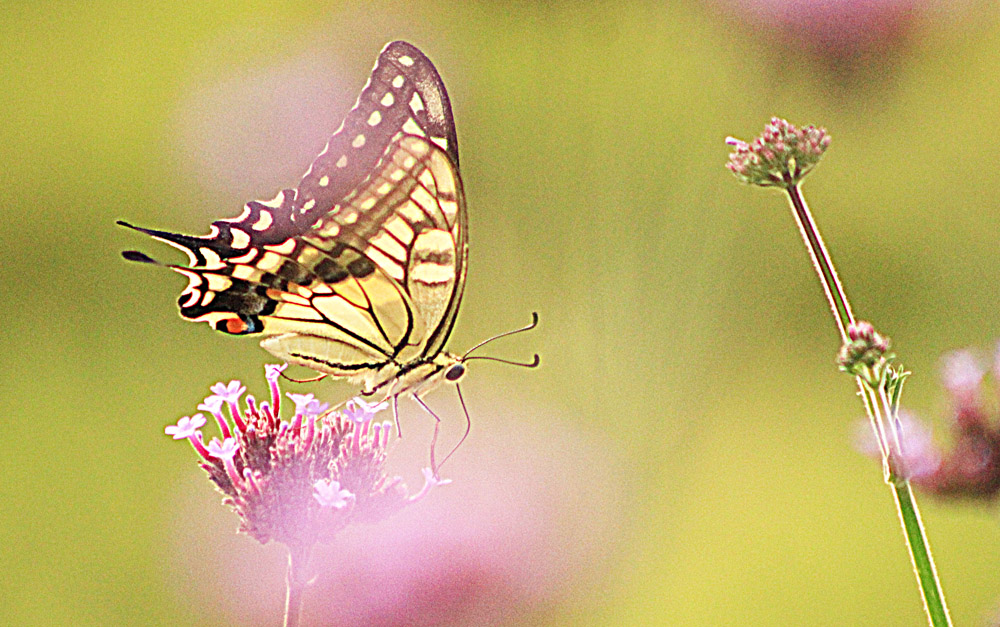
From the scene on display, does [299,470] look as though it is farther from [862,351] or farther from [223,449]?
[862,351]

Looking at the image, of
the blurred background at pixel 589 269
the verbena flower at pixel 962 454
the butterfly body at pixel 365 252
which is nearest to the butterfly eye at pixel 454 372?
the butterfly body at pixel 365 252

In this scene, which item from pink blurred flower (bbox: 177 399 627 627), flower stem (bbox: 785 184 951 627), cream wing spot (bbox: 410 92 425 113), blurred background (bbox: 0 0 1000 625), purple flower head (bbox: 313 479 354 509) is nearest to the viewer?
flower stem (bbox: 785 184 951 627)

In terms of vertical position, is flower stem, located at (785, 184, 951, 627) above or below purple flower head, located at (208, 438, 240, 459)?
below

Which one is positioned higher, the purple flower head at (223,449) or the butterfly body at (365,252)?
the butterfly body at (365,252)

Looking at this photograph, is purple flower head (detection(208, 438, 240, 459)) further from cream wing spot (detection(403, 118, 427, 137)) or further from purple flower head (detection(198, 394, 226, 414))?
cream wing spot (detection(403, 118, 427, 137))

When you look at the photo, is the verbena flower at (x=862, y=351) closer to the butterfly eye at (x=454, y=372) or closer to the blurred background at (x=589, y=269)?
the butterfly eye at (x=454, y=372)

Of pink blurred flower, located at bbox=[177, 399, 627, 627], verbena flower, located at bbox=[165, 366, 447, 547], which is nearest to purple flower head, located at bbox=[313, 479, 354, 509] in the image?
verbena flower, located at bbox=[165, 366, 447, 547]

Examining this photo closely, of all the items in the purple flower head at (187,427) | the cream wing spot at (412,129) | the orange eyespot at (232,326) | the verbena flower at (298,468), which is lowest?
the verbena flower at (298,468)
